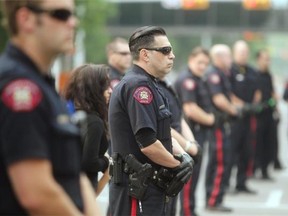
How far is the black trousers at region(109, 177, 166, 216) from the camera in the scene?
19.1 ft

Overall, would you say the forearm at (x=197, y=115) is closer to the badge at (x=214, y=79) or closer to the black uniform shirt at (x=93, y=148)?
the badge at (x=214, y=79)

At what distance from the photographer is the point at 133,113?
18.5 ft

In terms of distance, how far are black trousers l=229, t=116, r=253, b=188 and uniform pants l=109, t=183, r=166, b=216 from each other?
6450 millimetres

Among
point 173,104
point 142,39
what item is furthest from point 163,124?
point 173,104

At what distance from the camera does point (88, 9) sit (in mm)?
30750

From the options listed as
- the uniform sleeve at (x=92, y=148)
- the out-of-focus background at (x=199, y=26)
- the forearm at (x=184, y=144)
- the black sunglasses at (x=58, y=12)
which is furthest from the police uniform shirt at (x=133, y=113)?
the out-of-focus background at (x=199, y=26)

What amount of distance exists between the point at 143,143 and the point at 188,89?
14.2 ft

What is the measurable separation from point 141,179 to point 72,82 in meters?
0.78

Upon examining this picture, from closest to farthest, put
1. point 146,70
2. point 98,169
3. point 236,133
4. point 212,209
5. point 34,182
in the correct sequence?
point 34,182 → point 98,169 → point 146,70 → point 212,209 → point 236,133

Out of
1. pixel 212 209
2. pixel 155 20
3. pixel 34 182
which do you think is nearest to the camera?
pixel 34 182

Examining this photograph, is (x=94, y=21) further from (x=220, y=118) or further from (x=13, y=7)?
(x=13, y=7)

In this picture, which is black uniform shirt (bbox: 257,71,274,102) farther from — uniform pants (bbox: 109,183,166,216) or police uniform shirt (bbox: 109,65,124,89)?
uniform pants (bbox: 109,183,166,216)

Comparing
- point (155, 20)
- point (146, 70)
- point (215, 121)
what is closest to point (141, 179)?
point (146, 70)

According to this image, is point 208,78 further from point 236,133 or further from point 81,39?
point 81,39
